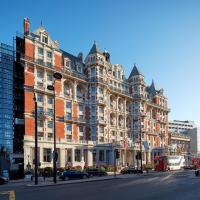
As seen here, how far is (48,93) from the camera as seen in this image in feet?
237

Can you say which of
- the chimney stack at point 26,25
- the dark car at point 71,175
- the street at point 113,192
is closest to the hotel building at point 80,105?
the chimney stack at point 26,25

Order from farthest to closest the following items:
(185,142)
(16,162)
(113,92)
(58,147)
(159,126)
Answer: (185,142) → (159,126) → (113,92) → (58,147) → (16,162)

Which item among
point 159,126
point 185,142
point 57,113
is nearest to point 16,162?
point 57,113

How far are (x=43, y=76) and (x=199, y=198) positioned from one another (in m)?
55.9

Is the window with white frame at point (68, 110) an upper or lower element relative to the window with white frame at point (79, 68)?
lower

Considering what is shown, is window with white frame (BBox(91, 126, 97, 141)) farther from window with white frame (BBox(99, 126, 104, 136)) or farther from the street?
the street

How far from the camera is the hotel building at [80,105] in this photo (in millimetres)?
68938

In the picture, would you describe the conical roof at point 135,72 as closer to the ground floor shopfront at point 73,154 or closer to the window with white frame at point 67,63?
the ground floor shopfront at point 73,154

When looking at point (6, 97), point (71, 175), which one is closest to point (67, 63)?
point (6, 97)

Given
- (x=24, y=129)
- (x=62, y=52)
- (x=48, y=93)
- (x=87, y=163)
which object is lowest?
(x=87, y=163)

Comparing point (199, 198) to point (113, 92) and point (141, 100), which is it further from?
point (141, 100)

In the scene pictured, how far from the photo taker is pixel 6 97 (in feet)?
223

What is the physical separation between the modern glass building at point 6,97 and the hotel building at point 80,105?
7.81 feet

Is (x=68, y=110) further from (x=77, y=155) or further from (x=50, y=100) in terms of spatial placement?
(x=77, y=155)
